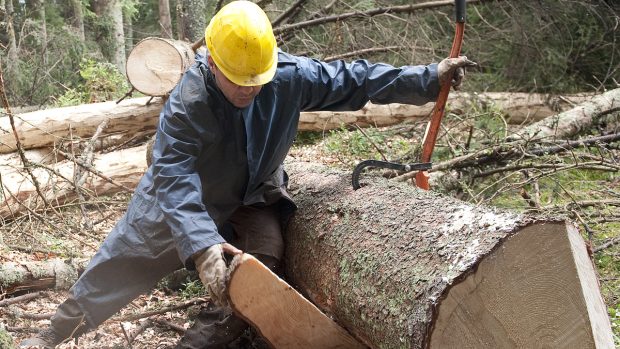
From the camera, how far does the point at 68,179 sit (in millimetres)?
5324

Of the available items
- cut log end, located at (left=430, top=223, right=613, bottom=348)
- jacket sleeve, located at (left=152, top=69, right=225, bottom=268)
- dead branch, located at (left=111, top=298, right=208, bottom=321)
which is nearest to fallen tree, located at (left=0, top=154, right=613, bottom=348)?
cut log end, located at (left=430, top=223, right=613, bottom=348)

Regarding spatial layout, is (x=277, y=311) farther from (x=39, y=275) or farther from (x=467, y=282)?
(x=39, y=275)

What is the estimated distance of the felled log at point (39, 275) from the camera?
3.87 metres

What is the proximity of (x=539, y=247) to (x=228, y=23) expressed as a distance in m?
1.53

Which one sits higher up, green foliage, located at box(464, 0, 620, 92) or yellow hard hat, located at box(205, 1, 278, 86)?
yellow hard hat, located at box(205, 1, 278, 86)

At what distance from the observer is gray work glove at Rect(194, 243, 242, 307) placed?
2.54 meters

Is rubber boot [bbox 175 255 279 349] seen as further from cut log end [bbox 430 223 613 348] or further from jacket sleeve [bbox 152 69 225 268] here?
cut log end [bbox 430 223 613 348]

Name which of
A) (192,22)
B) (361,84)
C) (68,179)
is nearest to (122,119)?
(68,179)

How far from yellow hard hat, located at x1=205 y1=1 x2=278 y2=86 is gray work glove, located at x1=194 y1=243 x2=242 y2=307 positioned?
0.72m

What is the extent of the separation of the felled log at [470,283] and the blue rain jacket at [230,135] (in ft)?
2.25

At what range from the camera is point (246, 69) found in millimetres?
2816

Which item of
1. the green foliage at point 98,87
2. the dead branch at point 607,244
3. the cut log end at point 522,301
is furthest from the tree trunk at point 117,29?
the cut log end at point 522,301

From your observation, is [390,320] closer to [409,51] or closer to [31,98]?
[409,51]

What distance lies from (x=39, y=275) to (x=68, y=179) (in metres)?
1.53
